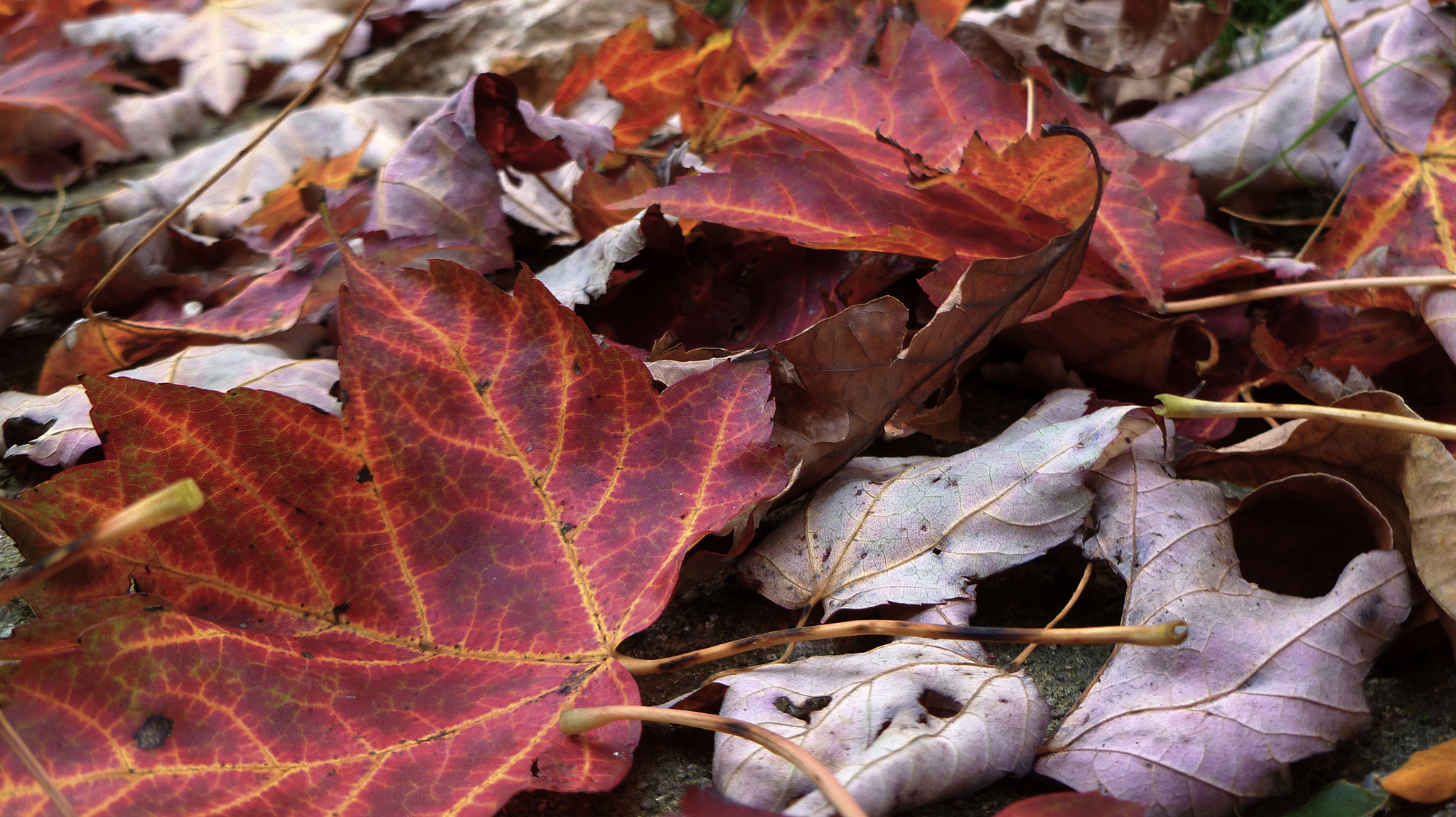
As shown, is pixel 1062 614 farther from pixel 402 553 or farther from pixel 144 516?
pixel 144 516

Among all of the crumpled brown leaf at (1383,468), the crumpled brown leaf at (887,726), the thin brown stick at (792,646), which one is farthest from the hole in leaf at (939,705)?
the crumpled brown leaf at (1383,468)

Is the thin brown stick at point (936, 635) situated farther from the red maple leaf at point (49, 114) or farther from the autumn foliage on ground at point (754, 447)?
the red maple leaf at point (49, 114)

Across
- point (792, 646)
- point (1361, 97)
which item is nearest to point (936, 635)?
point (792, 646)

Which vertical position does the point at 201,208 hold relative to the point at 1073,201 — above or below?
below

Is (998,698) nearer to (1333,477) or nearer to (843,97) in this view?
(1333,477)

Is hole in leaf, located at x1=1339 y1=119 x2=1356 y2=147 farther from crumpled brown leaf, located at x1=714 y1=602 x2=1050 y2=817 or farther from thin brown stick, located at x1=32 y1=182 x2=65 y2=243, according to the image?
thin brown stick, located at x1=32 y1=182 x2=65 y2=243

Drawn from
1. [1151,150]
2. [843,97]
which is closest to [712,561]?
[843,97]

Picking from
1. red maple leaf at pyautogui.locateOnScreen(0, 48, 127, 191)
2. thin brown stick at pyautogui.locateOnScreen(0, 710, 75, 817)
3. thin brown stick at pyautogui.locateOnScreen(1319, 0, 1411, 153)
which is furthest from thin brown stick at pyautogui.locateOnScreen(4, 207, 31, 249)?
thin brown stick at pyautogui.locateOnScreen(1319, 0, 1411, 153)
